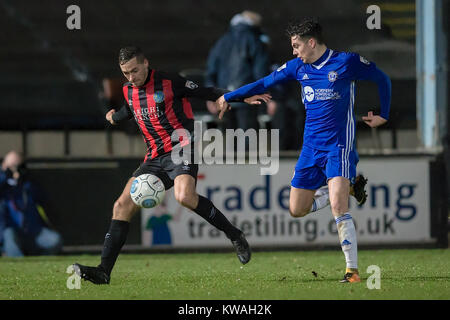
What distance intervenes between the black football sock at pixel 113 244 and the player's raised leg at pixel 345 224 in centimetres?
164

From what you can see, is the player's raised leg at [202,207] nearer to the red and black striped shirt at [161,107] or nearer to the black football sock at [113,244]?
the red and black striped shirt at [161,107]

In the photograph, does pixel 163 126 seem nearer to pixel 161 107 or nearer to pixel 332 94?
pixel 161 107

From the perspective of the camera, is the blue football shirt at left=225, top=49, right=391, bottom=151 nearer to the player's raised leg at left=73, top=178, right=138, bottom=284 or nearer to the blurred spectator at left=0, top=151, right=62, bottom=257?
the player's raised leg at left=73, top=178, right=138, bottom=284

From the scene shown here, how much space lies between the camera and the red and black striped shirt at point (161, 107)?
297 inches

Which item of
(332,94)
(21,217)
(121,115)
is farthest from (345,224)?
(21,217)

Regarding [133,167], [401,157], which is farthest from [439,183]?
[133,167]

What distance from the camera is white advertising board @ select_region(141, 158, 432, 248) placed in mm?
10609

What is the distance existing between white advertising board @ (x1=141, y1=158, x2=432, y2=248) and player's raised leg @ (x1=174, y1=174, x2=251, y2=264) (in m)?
2.85

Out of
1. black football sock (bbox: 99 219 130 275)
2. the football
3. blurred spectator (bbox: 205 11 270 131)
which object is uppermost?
blurred spectator (bbox: 205 11 270 131)

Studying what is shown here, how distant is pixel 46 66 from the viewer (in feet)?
43.6

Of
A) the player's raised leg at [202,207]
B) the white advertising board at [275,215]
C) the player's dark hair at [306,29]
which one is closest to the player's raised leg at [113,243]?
the player's raised leg at [202,207]

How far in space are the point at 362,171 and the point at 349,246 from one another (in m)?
3.88

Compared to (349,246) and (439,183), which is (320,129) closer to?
(349,246)

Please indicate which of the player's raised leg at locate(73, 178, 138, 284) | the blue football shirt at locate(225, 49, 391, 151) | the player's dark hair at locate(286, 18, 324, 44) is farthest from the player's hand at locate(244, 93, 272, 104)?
the player's raised leg at locate(73, 178, 138, 284)
